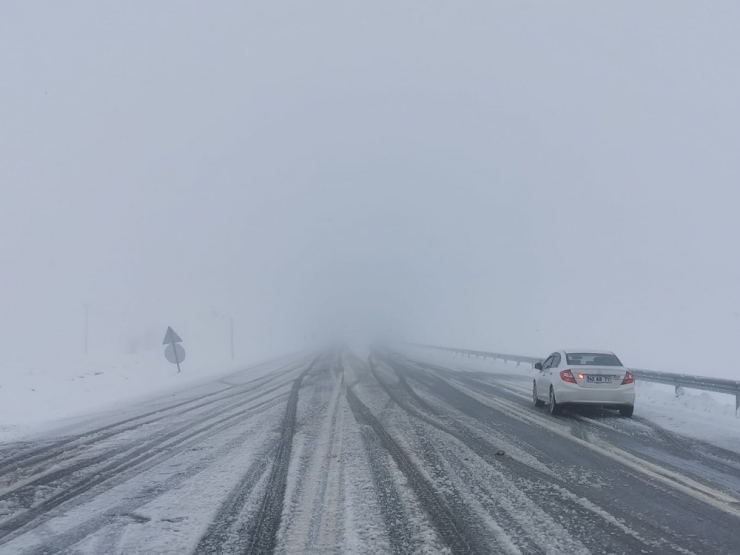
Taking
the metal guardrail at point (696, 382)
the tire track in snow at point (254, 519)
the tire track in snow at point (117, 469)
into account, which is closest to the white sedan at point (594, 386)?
the metal guardrail at point (696, 382)

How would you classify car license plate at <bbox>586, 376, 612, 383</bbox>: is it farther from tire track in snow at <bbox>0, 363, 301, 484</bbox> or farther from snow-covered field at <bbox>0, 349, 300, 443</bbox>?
snow-covered field at <bbox>0, 349, 300, 443</bbox>

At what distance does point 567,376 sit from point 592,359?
3.71 ft

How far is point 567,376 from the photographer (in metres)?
13.2

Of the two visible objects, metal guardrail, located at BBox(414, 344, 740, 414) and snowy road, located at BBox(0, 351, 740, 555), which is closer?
snowy road, located at BBox(0, 351, 740, 555)

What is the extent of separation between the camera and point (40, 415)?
15555 mm

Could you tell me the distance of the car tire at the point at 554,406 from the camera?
1332 cm

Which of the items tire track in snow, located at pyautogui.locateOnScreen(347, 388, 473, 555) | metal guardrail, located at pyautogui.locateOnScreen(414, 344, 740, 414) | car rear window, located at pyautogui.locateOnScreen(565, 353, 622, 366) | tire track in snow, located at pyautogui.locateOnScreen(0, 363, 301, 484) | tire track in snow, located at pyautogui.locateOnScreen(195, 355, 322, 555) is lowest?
tire track in snow, located at pyautogui.locateOnScreen(347, 388, 473, 555)

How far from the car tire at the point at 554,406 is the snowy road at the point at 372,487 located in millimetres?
443

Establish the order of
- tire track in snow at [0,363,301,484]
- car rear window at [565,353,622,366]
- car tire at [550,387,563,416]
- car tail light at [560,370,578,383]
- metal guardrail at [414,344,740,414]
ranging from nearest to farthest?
tire track in snow at [0,363,301,484] → car tail light at [560,370,578,383] → car tire at [550,387,563,416] → metal guardrail at [414,344,740,414] → car rear window at [565,353,622,366]

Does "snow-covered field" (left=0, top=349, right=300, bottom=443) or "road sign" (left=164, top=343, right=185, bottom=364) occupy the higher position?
"road sign" (left=164, top=343, right=185, bottom=364)

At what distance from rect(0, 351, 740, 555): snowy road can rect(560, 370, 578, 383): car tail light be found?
2.61ft

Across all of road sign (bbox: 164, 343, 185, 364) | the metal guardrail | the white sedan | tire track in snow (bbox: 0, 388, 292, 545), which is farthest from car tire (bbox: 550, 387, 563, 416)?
road sign (bbox: 164, 343, 185, 364)

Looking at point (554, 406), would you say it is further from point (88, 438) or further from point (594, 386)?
point (88, 438)

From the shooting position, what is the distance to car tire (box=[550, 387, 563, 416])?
1332 cm
